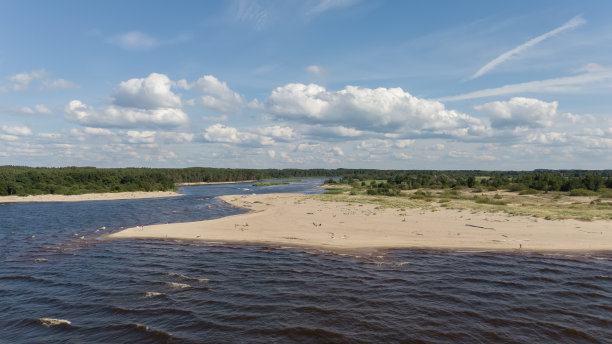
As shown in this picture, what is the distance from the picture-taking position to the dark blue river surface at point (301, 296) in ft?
40.1

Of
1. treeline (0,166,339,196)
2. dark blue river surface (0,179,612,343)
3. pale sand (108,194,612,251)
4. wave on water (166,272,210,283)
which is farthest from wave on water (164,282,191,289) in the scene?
treeline (0,166,339,196)

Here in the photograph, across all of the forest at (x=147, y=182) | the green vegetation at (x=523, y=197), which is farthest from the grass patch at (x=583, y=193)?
the forest at (x=147, y=182)

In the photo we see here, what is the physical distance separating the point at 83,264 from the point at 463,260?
85.0ft

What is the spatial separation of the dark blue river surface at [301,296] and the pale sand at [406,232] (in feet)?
8.65

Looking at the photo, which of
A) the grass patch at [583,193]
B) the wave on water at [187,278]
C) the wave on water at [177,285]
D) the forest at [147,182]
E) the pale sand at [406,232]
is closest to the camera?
the wave on water at [177,285]

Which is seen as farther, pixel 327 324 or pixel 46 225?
pixel 46 225

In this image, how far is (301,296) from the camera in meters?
15.7

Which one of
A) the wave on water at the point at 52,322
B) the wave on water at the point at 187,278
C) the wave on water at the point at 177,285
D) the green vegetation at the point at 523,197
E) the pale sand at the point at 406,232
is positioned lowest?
the wave on water at the point at 52,322

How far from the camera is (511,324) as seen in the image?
42.0 feet

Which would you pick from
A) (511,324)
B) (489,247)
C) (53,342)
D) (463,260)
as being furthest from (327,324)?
(489,247)

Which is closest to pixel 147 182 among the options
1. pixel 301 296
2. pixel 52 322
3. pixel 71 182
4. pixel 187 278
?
pixel 71 182

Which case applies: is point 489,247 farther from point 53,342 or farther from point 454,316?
point 53,342

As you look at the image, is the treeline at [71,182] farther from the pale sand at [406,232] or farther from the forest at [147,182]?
the pale sand at [406,232]

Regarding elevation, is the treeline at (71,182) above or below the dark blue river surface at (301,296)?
above
